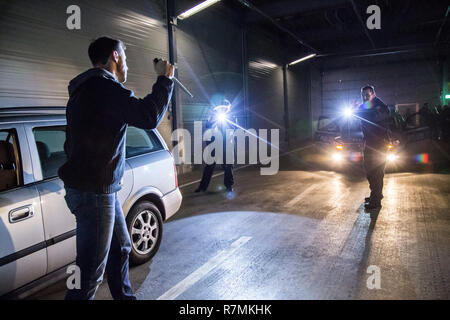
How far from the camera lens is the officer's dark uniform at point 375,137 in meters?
5.93

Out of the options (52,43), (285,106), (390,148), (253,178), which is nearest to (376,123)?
(390,148)

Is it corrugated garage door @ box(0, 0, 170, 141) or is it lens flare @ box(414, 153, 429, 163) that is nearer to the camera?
corrugated garage door @ box(0, 0, 170, 141)

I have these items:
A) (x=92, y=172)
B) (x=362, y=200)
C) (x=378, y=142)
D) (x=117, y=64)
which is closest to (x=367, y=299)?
(x=92, y=172)

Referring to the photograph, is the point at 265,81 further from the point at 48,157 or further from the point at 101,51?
the point at 101,51

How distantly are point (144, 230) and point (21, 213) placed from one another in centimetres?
143

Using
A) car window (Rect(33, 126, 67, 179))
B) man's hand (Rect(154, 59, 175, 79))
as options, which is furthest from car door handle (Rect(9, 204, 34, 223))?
man's hand (Rect(154, 59, 175, 79))

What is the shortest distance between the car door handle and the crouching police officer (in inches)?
197

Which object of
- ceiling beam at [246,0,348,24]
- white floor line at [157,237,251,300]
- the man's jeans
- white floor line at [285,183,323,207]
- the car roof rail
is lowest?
white floor line at [157,237,251,300]

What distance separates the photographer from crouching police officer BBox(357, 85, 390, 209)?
19.5ft

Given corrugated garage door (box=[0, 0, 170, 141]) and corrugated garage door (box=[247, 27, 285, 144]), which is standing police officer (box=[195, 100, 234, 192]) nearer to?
corrugated garage door (box=[0, 0, 170, 141])

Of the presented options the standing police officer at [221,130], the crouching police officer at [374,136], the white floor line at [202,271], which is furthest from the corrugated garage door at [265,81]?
the white floor line at [202,271]

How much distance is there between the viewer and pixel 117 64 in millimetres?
2422

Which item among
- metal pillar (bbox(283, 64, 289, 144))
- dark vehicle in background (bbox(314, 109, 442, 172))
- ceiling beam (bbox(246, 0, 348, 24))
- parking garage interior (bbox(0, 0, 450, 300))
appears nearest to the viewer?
parking garage interior (bbox(0, 0, 450, 300))

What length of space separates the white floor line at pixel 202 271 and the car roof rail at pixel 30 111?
1940mm
